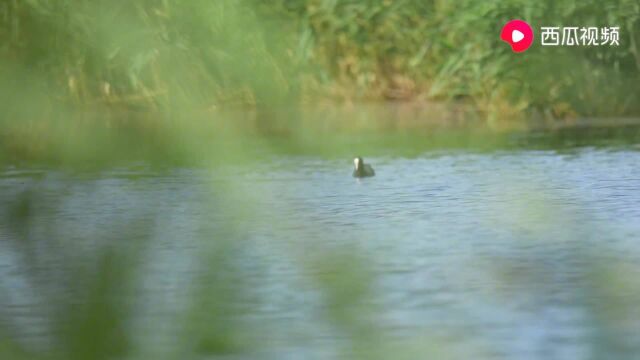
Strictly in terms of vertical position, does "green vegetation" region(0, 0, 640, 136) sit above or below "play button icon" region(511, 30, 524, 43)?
above

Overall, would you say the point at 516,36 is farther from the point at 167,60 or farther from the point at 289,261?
the point at 289,261

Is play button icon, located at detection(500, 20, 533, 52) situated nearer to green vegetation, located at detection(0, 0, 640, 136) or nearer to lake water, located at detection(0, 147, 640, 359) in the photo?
green vegetation, located at detection(0, 0, 640, 136)

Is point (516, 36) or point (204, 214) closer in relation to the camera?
point (204, 214)

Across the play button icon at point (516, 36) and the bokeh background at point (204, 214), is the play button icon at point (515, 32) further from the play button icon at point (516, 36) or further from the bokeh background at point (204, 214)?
the bokeh background at point (204, 214)

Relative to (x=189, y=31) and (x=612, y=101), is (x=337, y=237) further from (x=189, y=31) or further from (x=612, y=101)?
(x=612, y=101)

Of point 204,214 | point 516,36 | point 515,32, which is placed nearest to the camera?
point 204,214

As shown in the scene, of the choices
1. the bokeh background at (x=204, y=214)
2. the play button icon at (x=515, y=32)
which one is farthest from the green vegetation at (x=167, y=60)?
the play button icon at (x=515, y=32)

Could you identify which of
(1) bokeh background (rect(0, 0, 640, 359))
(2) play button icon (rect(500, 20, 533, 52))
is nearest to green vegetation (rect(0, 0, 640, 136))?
(1) bokeh background (rect(0, 0, 640, 359))

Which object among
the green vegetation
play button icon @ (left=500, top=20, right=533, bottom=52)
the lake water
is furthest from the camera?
play button icon @ (left=500, top=20, right=533, bottom=52)

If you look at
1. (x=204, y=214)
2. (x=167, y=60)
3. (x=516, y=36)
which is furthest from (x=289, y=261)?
(x=516, y=36)

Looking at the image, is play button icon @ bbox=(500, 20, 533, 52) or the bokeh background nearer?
the bokeh background

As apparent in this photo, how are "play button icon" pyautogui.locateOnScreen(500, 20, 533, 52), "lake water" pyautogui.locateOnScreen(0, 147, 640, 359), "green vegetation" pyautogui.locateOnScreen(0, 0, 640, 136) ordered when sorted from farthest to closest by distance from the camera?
"play button icon" pyautogui.locateOnScreen(500, 20, 533, 52), "green vegetation" pyautogui.locateOnScreen(0, 0, 640, 136), "lake water" pyautogui.locateOnScreen(0, 147, 640, 359)

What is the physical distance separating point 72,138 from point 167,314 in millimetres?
205

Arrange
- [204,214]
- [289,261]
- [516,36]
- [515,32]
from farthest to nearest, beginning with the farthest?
[515,32] < [516,36] < [204,214] < [289,261]
